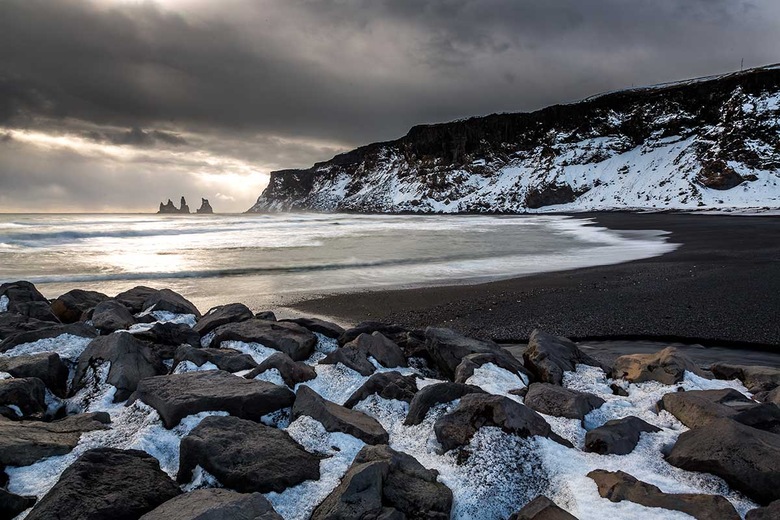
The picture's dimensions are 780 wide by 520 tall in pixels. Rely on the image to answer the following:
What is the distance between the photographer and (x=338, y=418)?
3014mm

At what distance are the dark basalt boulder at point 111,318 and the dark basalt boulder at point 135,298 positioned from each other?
93 cm

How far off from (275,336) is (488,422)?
8.89ft

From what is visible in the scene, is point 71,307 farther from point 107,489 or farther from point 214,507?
point 214,507

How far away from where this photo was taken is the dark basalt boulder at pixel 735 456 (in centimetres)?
227

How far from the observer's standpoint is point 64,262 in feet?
53.2

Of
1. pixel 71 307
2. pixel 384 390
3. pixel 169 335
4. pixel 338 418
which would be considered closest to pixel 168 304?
pixel 169 335

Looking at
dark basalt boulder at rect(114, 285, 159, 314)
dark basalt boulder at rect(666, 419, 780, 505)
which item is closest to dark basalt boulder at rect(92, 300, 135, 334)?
dark basalt boulder at rect(114, 285, 159, 314)

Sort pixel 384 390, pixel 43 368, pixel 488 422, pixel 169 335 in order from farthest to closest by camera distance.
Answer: pixel 169 335 → pixel 43 368 → pixel 384 390 → pixel 488 422

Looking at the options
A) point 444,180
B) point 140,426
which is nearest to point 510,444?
point 140,426

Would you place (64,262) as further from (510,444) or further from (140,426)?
(510,444)

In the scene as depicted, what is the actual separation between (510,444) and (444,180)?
9393 cm

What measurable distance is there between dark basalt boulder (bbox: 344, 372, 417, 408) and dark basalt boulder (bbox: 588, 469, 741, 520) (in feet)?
4.95

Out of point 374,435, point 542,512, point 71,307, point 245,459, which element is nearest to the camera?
point 542,512

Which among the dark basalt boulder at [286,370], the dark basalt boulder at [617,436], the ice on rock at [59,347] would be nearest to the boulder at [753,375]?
the dark basalt boulder at [617,436]
